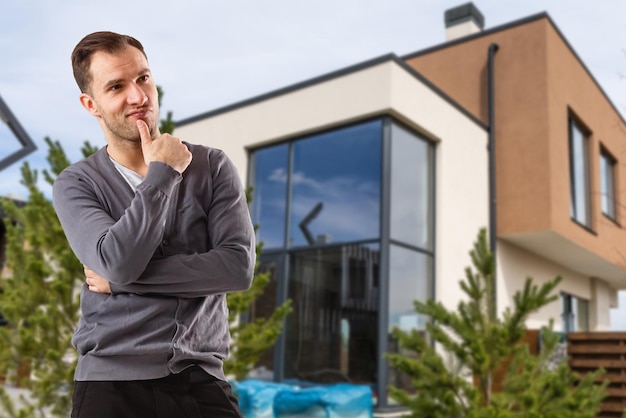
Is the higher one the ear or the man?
the ear

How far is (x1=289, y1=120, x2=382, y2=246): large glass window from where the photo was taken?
7988 millimetres

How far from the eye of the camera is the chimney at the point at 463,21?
1243 cm

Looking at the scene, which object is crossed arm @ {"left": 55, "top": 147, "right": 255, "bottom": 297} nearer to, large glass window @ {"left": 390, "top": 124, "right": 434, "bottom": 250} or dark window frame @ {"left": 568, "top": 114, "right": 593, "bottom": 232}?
large glass window @ {"left": 390, "top": 124, "right": 434, "bottom": 250}

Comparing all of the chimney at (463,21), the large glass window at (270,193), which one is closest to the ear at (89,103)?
the large glass window at (270,193)

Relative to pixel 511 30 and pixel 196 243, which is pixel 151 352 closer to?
pixel 196 243

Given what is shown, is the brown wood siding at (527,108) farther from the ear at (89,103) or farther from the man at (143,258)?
the ear at (89,103)

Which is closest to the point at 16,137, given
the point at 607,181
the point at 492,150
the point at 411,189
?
the point at 411,189

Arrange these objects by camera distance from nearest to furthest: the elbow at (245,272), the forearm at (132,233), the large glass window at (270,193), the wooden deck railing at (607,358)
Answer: the forearm at (132,233) < the elbow at (245,272) < the wooden deck railing at (607,358) < the large glass window at (270,193)

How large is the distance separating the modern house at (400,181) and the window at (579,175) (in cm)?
6

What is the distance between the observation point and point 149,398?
1021 millimetres

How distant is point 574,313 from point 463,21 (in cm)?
655

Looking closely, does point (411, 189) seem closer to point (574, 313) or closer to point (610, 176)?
point (574, 313)

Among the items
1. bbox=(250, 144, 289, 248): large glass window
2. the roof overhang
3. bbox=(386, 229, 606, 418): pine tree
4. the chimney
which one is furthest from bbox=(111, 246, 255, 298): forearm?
the chimney

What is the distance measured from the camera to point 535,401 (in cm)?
415
